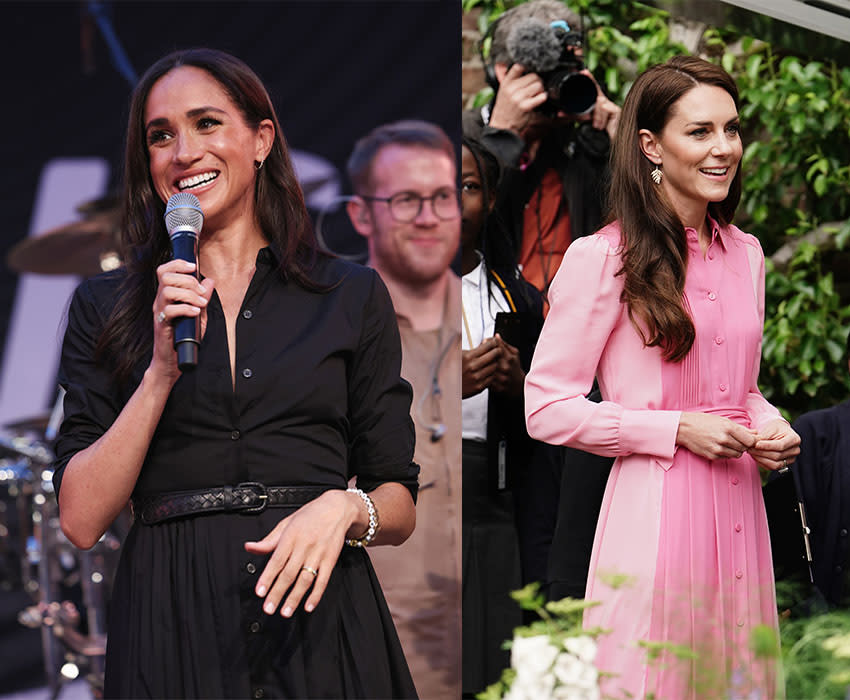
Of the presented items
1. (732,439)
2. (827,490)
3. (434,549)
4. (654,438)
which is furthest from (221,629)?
(827,490)

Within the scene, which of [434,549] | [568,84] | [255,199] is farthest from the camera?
[434,549]

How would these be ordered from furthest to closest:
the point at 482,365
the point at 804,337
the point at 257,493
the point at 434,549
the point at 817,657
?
the point at 804,337
the point at 434,549
the point at 482,365
the point at 257,493
the point at 817,657

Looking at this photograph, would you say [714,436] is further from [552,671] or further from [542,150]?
[542,150]

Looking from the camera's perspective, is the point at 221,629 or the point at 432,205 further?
the point at 432,205

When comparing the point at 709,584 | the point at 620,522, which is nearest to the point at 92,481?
the point at 620,522

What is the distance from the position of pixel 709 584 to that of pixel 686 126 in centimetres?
90

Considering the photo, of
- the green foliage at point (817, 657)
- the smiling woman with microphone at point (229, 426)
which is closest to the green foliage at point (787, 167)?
the smiling woman with microphone at point (229, 426)

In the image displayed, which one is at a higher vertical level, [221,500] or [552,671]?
[221,500]

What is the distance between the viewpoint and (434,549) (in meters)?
3.28

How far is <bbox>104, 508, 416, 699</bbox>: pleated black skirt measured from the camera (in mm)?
1779

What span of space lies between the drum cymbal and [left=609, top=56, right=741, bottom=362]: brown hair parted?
265 cm

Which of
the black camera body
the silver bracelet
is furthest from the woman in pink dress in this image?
the black camera body

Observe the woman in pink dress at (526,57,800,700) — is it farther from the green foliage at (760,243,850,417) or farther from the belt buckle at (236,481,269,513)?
the green foliage at (760,243,850,417)

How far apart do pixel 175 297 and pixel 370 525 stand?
490mm
